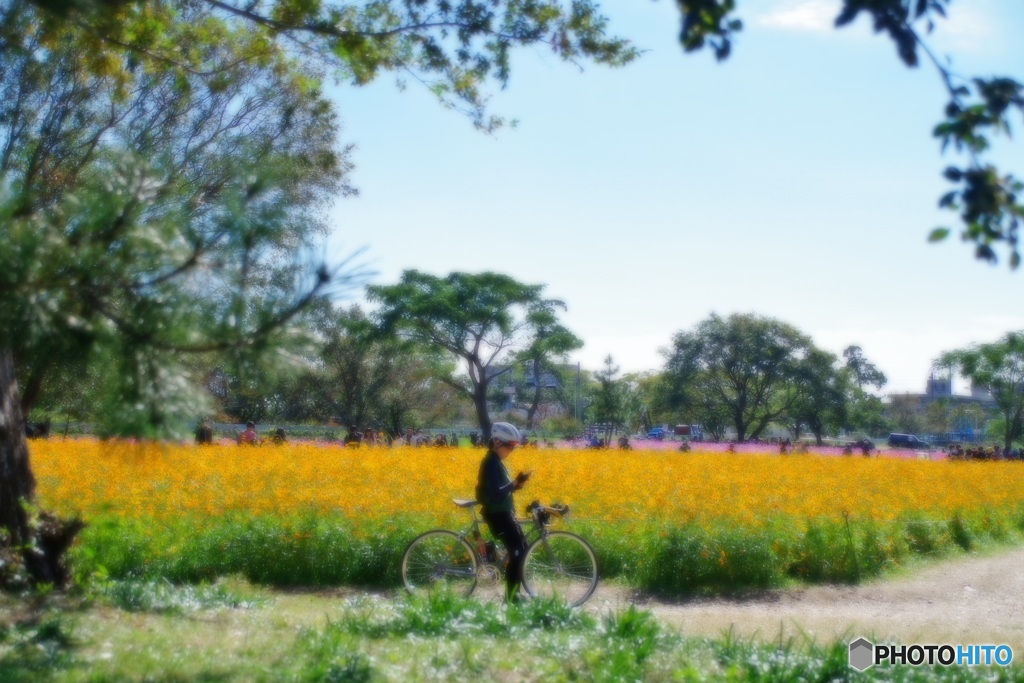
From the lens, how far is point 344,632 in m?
A: 6.28

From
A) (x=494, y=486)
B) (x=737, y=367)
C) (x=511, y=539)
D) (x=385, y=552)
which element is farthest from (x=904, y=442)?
(x=494, y=486)

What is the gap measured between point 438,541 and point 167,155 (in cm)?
497

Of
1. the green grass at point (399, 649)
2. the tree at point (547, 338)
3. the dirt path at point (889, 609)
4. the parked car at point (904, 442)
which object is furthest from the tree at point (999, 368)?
the green grass at point (399, 649)

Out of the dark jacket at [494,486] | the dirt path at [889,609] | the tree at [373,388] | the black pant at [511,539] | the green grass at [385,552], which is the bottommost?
the dirt path at [889,609]

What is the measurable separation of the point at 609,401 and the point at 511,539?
4707 centimetres

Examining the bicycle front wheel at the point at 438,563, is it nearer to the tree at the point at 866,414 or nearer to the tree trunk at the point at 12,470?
the tree trunk at the point at 12,470

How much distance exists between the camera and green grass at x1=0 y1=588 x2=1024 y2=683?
539 centimetres

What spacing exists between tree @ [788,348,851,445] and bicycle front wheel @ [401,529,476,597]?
5746 cm

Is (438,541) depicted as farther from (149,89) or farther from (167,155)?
(149,89)

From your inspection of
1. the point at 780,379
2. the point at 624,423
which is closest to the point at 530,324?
the point at 624,423

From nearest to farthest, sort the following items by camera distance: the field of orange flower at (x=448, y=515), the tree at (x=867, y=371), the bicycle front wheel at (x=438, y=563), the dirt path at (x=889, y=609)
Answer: the dirt path at (x=889, y=609), the bicycle front wheel at (x=438, y=563), the field of orange flower at (x=448, y=515), the tree at (x=867, y=371)

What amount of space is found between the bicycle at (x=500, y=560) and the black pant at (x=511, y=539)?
6cm

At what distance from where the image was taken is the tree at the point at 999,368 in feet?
184

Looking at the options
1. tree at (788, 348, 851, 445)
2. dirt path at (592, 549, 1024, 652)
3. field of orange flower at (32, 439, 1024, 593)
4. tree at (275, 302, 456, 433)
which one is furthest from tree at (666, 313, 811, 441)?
dirt path at (592, 549, 1024, 652)
